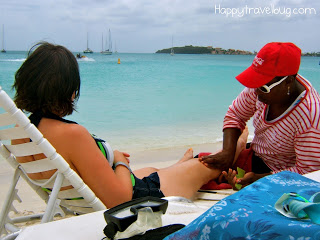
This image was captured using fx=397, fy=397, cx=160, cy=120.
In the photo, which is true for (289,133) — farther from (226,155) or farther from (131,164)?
(131,164)

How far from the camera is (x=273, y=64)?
8.55 ft

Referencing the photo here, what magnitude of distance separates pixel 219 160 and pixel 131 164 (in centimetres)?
285

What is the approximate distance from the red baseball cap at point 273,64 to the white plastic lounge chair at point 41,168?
1296 mm

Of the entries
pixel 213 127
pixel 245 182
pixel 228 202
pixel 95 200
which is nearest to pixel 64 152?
pixel 95 200

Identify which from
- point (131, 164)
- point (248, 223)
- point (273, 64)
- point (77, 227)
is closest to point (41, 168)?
point (77, 227)

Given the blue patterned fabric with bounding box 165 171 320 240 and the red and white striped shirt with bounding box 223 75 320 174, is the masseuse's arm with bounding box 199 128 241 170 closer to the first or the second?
the red and white striped shirt with bounding box 223 75 320 174

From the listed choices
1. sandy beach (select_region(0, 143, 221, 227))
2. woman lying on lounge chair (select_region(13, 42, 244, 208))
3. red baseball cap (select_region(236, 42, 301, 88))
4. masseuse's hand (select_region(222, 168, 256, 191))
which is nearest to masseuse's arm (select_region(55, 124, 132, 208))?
woman lying on lounge chair (select_region(13, 42, 244, 208))

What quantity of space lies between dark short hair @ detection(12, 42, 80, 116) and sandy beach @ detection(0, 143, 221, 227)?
1826 mm

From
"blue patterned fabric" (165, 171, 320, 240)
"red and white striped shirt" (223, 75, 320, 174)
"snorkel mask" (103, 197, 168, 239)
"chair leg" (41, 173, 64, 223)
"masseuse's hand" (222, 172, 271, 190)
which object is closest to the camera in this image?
"blue patterned fabric" (165, 171, 320, 240)

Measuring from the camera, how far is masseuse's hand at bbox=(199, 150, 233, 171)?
3.05 metres

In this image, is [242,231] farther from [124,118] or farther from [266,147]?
[124,118]

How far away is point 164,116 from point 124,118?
1250 mm

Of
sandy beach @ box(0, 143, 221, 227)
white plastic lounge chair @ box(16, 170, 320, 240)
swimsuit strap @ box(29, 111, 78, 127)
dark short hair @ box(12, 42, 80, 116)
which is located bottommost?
sandy beach @ box(0, 143, 221, 227)

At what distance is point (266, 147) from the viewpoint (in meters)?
2.97
